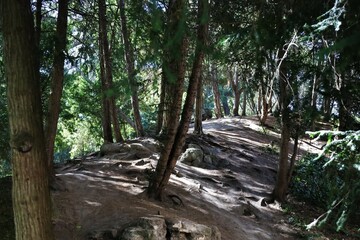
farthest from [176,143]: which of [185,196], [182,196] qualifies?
[185,196]

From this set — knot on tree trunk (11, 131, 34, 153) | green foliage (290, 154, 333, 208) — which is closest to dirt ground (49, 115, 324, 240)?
green foliage (290, 154, 333, 208)

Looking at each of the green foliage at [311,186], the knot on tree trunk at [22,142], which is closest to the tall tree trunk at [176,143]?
the knot on tree trunk at [22,142]

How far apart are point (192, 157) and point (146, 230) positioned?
7.22 metres

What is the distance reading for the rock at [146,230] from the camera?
20.8ft

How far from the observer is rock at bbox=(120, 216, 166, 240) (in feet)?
20.8

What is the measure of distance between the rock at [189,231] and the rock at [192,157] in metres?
6.03

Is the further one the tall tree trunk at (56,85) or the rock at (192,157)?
the rock at (192,157)

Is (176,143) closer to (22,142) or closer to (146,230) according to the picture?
(146,230)

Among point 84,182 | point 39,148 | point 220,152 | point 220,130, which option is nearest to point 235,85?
point 220,130

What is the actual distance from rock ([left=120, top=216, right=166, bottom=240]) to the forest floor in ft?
1.18

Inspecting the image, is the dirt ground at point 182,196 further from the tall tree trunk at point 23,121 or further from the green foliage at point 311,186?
the tall tree trunk at point 23,121

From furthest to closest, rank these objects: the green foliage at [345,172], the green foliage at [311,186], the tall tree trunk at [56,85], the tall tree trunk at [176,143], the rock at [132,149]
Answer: the green foliage at [311,186], the rock at [132,149], the tall tree trunk at [176,143], the tall tree trunk at [56,85], the green foliage at [345,172]

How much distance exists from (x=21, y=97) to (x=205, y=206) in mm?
6833

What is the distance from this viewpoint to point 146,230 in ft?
21.2
